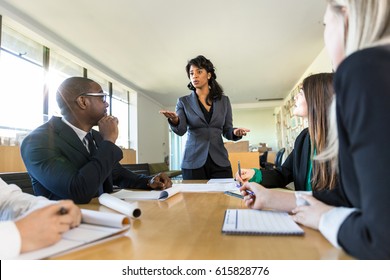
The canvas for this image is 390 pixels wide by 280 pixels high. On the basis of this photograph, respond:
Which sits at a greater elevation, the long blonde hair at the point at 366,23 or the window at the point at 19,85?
the window at the point at 19,85

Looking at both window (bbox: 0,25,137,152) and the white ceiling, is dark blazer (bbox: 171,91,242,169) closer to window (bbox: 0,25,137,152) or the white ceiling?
window (bbox: 0,25,137,152)

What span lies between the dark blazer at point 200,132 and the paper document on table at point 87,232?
1.18 m

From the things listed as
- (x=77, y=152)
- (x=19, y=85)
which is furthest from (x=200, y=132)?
(x=19, y=85)

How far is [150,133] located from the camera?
323 inches

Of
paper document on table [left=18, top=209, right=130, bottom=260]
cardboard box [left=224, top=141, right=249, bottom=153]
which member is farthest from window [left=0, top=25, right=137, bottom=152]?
paper document on table [left=18, top=209, right=130, bottom=260]

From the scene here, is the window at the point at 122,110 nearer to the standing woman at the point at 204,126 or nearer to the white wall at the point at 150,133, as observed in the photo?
the white wall at the point at 150,133

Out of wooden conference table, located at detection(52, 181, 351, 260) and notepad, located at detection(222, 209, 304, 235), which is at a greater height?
notepad, located at detection(222, 209, 304, 235)

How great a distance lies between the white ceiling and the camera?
3.19 metres

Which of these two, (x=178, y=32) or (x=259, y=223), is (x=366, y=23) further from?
(x=178, y=32)

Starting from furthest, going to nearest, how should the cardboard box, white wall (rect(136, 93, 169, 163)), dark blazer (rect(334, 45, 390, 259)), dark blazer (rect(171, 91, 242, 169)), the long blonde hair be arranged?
1. white wall (rect(136, 93, 169, 163))
2. the cardboard box
3. dark blazer (rect(171, 91, 242, 169))
4. the long blonde hair
5. dark blazer (rect(334, 45, 390, 259))

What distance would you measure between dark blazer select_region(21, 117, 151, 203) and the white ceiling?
2.53m

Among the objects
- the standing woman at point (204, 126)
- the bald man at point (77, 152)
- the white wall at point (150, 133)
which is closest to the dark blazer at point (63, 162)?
the bald man at point (77, 152)

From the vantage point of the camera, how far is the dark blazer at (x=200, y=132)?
173 cm
